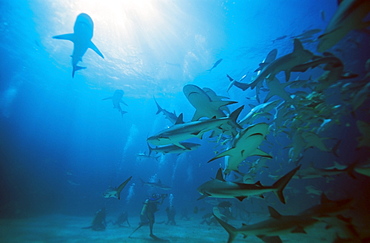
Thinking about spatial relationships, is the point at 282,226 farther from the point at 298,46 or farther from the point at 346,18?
the point at 298,46

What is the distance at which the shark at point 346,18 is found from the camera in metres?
2.55

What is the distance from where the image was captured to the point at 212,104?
13.8ft

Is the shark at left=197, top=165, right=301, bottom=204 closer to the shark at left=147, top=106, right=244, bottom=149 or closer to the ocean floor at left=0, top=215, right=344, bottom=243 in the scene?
the shark at left=147, top=106, right=244, bottom=149

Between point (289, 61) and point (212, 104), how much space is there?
2178mm

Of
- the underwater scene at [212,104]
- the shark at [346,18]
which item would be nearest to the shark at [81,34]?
the underwater scene at [212,104]

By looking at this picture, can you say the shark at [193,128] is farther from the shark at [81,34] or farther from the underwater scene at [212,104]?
the shark at [81,34]

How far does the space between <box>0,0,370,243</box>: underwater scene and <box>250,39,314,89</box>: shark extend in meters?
0.04

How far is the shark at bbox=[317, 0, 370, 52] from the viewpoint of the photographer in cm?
255

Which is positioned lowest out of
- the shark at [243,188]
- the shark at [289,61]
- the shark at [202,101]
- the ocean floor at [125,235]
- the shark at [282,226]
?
the ocean floor at [125,235]

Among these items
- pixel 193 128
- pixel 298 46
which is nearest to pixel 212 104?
pixel 193 128

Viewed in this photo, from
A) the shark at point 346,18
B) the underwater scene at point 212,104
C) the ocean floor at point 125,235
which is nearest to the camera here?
the shark at point 346,18

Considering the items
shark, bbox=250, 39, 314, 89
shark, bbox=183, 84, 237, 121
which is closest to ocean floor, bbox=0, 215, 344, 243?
shark, bbox=183, 84, 237, 121

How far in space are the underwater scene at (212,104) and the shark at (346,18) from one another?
0.07ft

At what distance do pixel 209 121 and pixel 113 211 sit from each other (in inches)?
1281
